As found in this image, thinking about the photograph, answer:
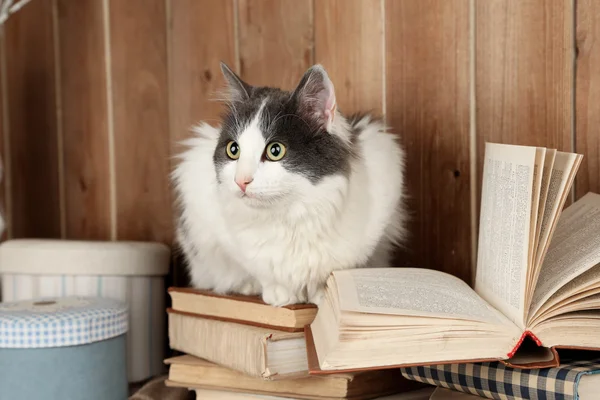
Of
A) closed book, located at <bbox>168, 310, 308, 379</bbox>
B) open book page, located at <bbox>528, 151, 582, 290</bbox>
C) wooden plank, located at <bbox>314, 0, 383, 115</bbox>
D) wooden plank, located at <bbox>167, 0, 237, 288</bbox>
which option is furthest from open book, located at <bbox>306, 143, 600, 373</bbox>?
Answer: wooden plank, located at <bbox>167, 0, 237, 288</bbox>

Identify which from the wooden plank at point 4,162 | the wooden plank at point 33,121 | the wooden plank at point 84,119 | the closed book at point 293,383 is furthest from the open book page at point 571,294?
the wooden plank at point 4,162

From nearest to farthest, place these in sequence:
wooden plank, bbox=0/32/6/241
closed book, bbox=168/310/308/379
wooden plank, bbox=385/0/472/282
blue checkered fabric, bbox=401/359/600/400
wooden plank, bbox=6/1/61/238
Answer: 1. blue checkered fabric, bbox=401/359/600/400
2. closed book, bbox=168/310/308/379
3. wooden plank, bbox=385/0/472/282
4. wooden plank, bbox=6/1/61/238
5. wooden plank, bbox=0/32/6/241

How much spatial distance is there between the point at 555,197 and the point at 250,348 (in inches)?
17.0

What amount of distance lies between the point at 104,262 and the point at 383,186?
1.89ft

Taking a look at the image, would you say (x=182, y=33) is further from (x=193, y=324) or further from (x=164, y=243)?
(x=193, y=324)

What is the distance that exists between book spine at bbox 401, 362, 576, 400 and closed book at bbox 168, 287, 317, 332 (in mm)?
158

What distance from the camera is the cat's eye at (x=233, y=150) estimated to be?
955 mm

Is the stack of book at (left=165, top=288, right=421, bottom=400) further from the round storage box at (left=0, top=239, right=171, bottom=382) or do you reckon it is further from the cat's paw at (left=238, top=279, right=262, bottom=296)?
the round storage box at (left=0, top=239, right=171, bottom=382)

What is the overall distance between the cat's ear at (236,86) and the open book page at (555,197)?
0.47m

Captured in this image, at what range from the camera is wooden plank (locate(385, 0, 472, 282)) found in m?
1.11

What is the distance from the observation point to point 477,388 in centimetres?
76

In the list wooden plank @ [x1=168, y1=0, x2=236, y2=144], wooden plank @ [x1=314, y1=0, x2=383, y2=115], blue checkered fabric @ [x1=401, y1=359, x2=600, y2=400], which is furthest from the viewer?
wooden plank @ [x1=168, y1=0, x2=236, y2=144]

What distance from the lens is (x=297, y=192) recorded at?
3.01ft

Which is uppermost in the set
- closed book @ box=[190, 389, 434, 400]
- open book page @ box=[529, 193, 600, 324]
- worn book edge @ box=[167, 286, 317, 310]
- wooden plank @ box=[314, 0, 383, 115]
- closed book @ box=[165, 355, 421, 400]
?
wooden plank @ box=[314, 0, 383, 115]
